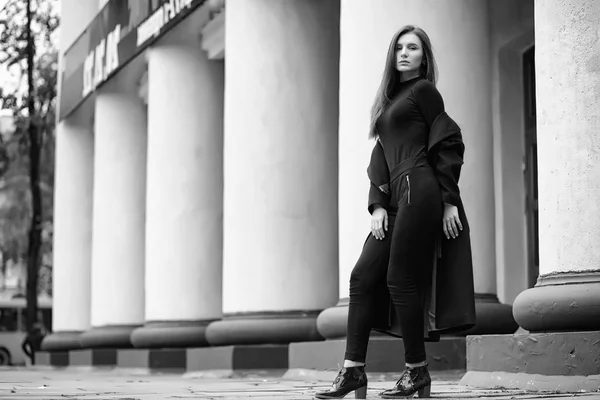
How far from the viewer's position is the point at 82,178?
22.9 meters

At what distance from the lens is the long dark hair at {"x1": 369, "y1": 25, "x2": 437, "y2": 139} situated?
21.8ft

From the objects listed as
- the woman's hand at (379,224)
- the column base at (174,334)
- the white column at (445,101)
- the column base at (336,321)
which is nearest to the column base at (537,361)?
the woman's hand at (379,224)

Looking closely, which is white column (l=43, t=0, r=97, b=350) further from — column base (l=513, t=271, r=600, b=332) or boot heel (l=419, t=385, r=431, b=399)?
boot heel (l=419, t=385, r=431, b=399)

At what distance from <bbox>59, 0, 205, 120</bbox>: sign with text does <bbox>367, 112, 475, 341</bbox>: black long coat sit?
8.61 m

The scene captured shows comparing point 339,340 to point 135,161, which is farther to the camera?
point 135,161

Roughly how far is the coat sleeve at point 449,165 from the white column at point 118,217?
13013 millimetres

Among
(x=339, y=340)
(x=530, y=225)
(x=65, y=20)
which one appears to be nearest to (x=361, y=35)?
(x=339, y=340)

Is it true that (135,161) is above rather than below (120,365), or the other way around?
above

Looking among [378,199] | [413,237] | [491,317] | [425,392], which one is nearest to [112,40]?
[491,317]

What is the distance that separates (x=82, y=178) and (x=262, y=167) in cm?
1054

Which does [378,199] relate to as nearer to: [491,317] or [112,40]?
[491,317]

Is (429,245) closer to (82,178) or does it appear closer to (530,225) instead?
(530,225)

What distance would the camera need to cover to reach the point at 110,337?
62.3 ft

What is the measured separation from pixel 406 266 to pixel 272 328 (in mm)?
6488
